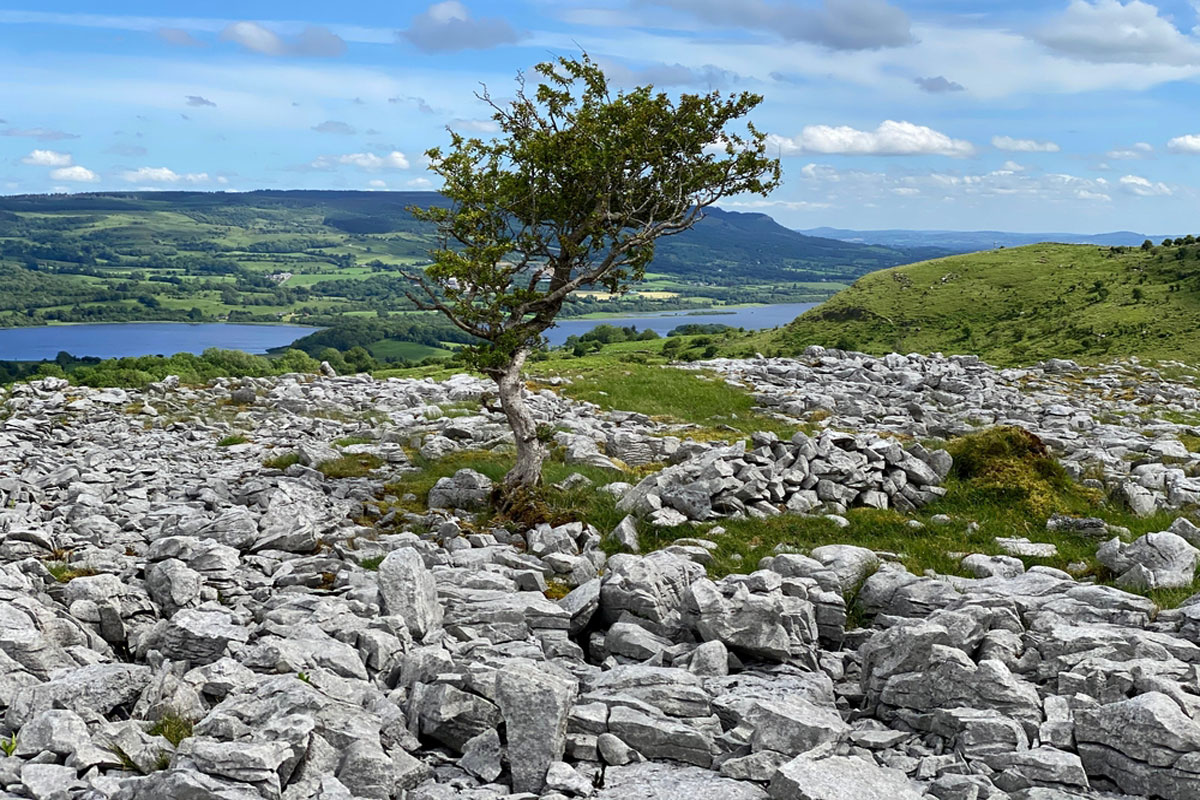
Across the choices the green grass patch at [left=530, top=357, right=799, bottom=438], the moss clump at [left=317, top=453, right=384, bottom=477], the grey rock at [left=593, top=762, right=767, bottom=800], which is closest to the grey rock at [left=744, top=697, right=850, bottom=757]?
the grey rock at [left=593, top=762, right=767, bottom=800]

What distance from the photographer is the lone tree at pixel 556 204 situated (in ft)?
79.0

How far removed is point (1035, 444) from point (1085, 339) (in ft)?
230

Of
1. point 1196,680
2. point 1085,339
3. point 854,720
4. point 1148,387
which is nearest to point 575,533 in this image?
point 854,720

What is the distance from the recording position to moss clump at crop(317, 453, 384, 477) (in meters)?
27.4

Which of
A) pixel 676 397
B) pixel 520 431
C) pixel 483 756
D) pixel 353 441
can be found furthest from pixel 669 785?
pixel 676 397

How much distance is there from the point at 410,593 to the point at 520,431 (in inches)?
407

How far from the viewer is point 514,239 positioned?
25.2m

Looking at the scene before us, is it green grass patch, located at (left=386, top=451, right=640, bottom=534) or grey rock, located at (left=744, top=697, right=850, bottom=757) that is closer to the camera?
grey rock, located at (left=744, top=697, right=850, bottom=757)

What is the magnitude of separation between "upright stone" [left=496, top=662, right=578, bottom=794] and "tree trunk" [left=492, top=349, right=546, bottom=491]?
13.4 meters

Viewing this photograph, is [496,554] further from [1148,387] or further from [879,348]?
[879,348]

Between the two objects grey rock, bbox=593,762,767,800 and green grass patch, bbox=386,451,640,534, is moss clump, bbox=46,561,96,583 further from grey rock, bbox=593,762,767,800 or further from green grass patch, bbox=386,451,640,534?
grey rock, bbox=593,762,767,800

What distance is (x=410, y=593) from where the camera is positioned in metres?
14.2

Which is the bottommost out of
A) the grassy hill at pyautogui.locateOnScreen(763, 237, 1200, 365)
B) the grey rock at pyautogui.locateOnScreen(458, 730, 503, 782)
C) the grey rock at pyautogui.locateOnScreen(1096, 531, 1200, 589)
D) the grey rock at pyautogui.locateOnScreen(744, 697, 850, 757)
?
the grey rock at pyautogui.locateOnScreen(458, 730, 503, 782)

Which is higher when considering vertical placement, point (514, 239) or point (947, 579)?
point (514, 239)
